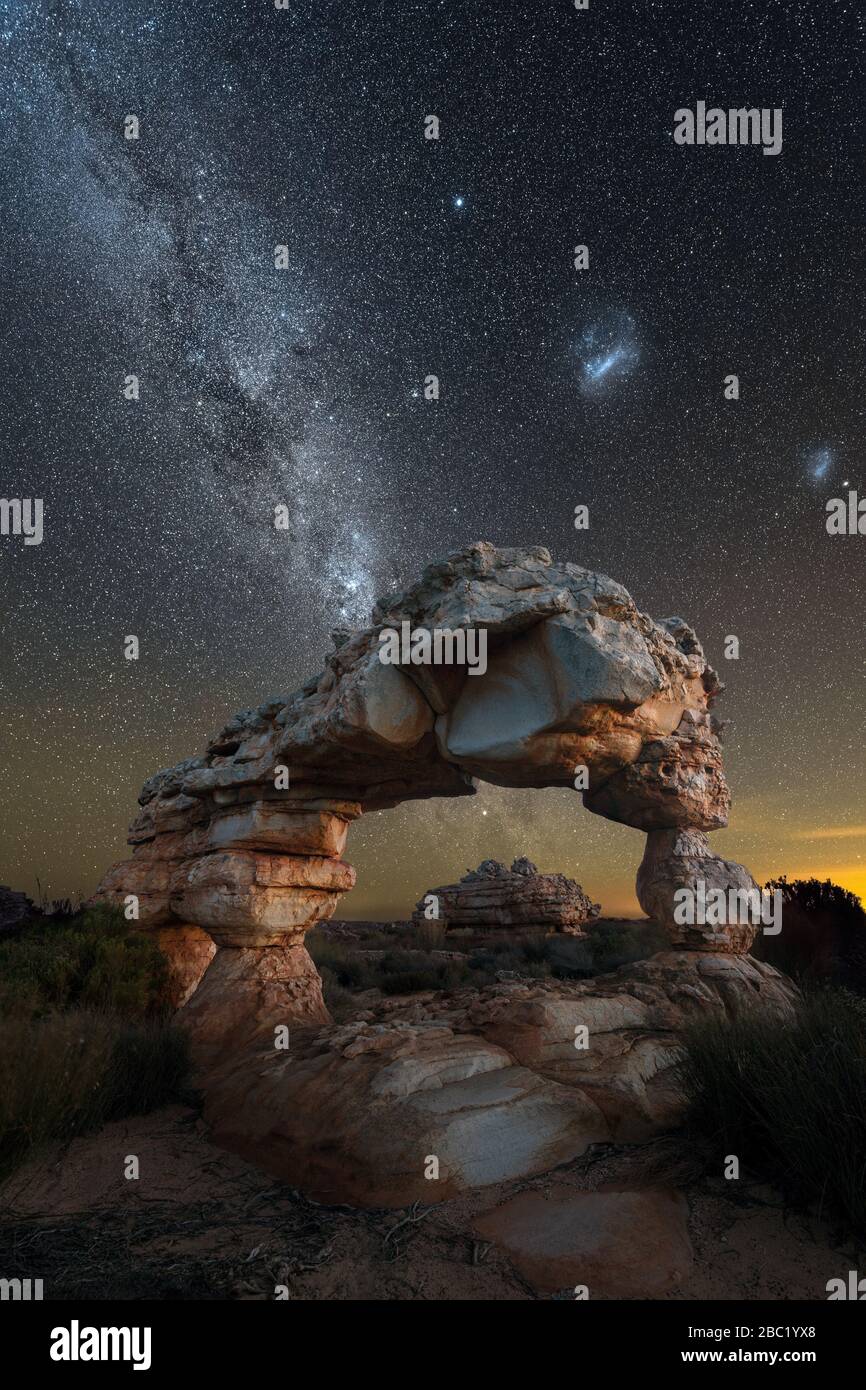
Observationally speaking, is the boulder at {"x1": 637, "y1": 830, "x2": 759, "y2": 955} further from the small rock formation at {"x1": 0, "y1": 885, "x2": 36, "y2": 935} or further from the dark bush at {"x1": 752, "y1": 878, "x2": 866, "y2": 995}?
the small rock formation at {"x1": 0, "y1": 885, "x2": 36, "y2": 935}

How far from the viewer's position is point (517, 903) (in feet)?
67.0

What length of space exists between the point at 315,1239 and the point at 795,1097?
2.94 meters

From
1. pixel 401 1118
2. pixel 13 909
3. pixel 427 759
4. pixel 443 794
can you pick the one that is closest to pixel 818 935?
pixel 443 794

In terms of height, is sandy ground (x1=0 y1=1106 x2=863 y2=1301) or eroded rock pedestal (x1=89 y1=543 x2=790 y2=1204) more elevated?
eroded rock pedestal (x1=89 y1=543 x2=790 y2=1204)

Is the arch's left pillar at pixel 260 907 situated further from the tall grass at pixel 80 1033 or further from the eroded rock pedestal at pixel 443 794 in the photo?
the tall grass at pixel 80 1033

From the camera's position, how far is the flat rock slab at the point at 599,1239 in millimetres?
3221

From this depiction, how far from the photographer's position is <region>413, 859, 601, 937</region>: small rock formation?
20250 mm

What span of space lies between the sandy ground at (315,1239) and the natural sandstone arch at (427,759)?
3.07 m

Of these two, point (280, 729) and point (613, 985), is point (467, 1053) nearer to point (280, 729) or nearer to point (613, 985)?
point (613, 985)

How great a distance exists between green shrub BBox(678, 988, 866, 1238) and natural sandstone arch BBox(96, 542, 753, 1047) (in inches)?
118

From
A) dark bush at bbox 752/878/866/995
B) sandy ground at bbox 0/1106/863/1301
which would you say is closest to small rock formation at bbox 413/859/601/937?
dark bush at bbox 752/878/866/995

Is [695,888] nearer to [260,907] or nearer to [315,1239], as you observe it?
[260,907]

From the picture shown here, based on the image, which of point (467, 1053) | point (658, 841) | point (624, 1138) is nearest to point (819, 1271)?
point (624, 1138)

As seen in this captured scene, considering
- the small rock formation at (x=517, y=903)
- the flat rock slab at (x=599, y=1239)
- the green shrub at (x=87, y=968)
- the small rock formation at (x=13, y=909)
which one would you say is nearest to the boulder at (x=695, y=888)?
the flat rock slab at (x=599, y=1239)
